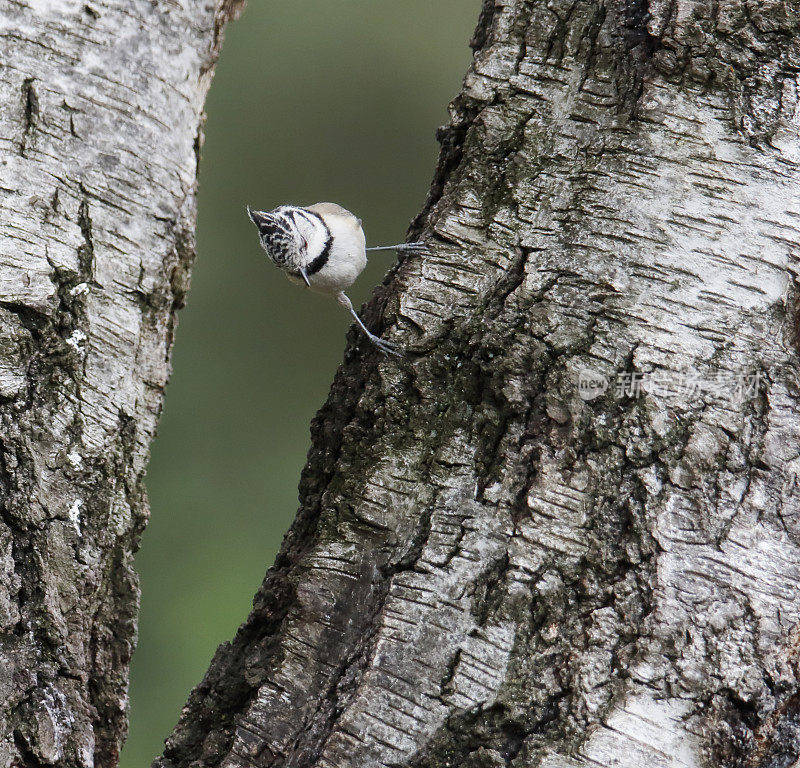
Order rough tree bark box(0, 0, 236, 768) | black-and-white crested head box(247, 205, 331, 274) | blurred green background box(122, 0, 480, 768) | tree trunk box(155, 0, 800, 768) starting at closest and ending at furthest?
1. tree trunk box(155, 0, 800, 768)
2. rough tree bark box(0, 0, 236, 768)
3. black-and-white crested head box(247, 205, 331, 274)
4. blurred green background box(122, 0, 480, 768)

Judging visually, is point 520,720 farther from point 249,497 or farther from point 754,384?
point 249,497

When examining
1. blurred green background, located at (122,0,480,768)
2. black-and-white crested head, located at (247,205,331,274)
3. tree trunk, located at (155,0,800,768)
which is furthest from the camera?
blurred green background, located at (122,0,480,768)

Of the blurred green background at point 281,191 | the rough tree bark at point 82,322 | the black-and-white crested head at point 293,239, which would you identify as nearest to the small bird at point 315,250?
the black-and-white crested head at point 293,239

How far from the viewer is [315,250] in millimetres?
2863

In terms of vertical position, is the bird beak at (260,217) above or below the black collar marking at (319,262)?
above

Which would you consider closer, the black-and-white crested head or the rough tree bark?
the rough tree bark

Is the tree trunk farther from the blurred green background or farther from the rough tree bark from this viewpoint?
the blurred green background

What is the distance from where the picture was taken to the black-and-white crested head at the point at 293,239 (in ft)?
9.12

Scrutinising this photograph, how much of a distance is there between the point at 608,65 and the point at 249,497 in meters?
2.82

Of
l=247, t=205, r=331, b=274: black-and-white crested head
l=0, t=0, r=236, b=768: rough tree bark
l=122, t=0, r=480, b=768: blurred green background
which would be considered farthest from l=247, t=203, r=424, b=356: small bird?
l=122, t=0, r=480, b=768: blurred green background

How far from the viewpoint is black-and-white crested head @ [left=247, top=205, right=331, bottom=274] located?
278cm

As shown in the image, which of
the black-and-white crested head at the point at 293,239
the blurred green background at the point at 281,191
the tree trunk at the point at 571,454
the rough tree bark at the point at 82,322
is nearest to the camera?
the tree trunk at the point at 571,454

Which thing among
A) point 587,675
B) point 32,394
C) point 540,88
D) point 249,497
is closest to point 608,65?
point 540,88

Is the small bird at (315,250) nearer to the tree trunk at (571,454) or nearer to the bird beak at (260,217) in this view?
the bird beak at (260,217)
